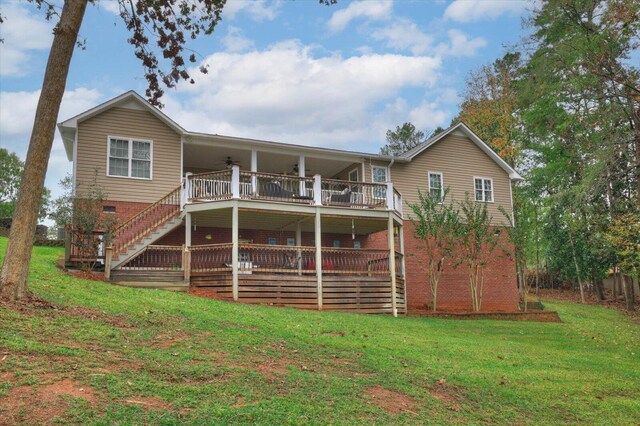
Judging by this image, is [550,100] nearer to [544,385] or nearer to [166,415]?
[544,385]

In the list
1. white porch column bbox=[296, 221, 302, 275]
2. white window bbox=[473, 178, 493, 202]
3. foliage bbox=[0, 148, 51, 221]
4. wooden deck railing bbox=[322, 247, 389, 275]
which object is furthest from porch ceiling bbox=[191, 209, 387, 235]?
foliage bbox=[0, 148, 51, 221]

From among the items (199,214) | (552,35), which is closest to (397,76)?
(552,35)

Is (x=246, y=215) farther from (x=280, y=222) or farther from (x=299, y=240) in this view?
(x=299, y=240)

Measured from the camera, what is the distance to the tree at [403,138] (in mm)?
52469

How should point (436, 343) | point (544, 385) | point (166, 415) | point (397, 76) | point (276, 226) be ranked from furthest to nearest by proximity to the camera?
point (397, 76), point (276, 226), point (436, 343), point (544, 385), point (166, 415)

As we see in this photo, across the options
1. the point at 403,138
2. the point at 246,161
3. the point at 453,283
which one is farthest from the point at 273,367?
the point at 403,138

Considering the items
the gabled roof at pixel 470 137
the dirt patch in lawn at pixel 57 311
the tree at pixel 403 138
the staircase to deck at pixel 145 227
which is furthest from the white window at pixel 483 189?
the tree at pixel 403 138

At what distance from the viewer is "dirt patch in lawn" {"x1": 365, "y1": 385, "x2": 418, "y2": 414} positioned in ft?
23.3

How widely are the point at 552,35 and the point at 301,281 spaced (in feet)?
48.2

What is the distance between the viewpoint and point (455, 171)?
86.2 feet

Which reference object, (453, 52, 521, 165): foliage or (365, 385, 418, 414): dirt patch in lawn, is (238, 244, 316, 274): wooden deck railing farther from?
(453, 52, 521, 165): foliage

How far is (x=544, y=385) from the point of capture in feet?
30.8

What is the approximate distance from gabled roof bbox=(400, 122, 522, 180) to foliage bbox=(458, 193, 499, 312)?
2913 mm

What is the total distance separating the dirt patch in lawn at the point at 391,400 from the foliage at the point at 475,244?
15.1 m
